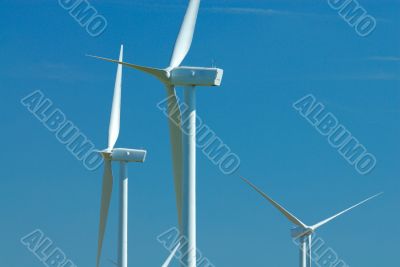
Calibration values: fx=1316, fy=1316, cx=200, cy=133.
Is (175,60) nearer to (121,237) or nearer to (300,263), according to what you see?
(121,237)

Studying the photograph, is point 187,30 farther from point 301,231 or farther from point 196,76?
point 301,231

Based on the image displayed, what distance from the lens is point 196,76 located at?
4947 cm

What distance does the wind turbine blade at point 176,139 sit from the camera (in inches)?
1988

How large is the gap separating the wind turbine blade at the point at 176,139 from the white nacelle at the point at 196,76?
77cm

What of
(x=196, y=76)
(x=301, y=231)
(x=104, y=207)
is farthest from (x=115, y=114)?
(x=196, y=76)

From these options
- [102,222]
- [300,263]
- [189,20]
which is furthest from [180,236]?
[300,263]

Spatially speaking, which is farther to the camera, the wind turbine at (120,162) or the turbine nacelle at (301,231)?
the turbine nacelle at (301,231)

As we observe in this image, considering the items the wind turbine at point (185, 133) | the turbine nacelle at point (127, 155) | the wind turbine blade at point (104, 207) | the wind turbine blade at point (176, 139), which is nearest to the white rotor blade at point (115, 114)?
the turbine nacelle at point (127, 155)

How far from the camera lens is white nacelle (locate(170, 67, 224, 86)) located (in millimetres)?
48844

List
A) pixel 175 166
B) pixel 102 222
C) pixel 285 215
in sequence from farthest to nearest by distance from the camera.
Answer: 1. pixel 285 215
2. pixel 102 222
3. pixel 175 166

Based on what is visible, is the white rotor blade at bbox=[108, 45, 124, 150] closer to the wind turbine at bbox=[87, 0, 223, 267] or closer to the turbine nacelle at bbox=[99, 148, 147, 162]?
the turbine nacelle at bbox=[99, 148, 147, 162]

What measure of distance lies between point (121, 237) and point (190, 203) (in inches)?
766

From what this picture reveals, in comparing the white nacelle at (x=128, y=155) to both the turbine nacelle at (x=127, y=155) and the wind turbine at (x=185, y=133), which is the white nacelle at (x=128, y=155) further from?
the wind turbine at (x=185, y=133)

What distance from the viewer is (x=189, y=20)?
53.0 m
